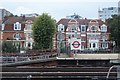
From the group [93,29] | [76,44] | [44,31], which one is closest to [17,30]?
[93,29]

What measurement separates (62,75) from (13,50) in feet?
98.9

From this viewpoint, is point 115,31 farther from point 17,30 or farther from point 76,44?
point 76,44

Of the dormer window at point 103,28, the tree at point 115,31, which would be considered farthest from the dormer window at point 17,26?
the tree at point 115,31

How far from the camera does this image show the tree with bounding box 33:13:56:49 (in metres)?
43.4

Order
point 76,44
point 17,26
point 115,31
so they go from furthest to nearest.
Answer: point 17,26, point 115,31, point 76,44

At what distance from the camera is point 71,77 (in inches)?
447

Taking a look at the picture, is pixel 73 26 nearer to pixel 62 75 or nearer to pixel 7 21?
pixel 7 21

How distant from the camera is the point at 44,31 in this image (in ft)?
145

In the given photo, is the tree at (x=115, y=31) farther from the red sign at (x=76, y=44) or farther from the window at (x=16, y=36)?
the red sign at (x=76, y=44)

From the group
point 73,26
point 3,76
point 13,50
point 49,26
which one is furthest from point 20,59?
point 73,26

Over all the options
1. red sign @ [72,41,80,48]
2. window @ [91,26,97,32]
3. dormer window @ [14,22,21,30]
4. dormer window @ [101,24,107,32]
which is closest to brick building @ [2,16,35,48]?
dormer window @ [14,22,21,30]

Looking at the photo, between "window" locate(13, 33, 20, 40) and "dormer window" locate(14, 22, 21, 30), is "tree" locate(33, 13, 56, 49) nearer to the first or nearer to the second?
"dormer window" locate(14, 22, 21, 30)

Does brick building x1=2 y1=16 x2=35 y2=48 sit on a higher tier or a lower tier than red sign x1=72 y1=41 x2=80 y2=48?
higher

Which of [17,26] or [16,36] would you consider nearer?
[16,36]
